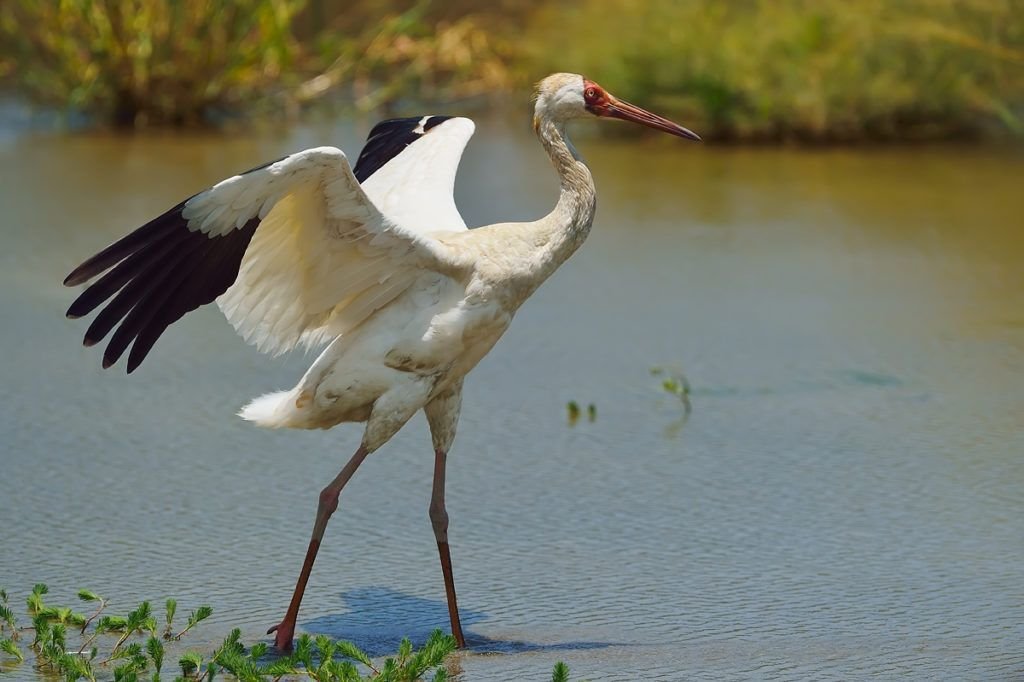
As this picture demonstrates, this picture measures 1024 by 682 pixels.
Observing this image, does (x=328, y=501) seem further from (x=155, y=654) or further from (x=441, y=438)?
(x=155, y=654)

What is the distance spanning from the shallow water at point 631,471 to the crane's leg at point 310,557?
0.14 meters

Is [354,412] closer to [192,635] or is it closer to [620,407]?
[192,635]

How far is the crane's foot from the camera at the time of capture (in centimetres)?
441

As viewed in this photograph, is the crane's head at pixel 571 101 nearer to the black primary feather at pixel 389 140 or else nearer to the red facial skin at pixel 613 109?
the red facial skin at pixel 613 109

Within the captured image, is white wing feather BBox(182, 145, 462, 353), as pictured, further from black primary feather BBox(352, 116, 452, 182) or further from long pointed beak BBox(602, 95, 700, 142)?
black primary feather BBox(352, 116, 452, 182)

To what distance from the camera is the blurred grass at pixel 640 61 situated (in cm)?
1180

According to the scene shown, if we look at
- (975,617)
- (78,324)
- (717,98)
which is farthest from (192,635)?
(717,98)

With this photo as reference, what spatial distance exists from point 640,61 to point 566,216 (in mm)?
8174

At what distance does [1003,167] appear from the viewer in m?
11.8

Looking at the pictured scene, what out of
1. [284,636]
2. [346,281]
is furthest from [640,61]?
[284,636]

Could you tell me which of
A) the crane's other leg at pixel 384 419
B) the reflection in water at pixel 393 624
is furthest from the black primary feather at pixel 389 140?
the reflection in water at pixel 393 624

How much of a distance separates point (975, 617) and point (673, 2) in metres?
9.00

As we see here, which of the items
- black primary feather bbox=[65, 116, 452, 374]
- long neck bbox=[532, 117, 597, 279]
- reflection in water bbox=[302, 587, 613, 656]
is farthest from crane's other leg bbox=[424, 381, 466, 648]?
black primary feather bbox=[65, 116, 452, 374]

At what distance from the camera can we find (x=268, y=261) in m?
4.80
